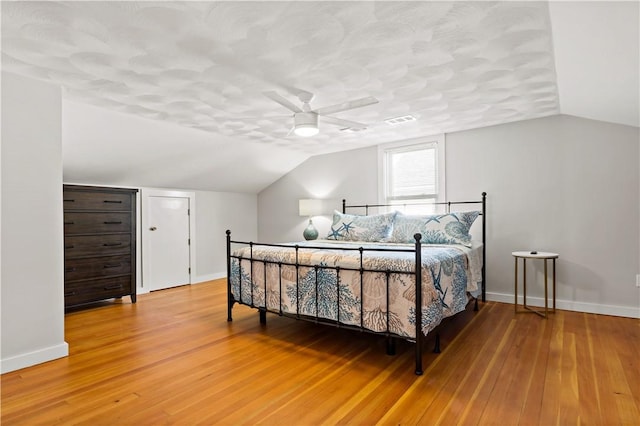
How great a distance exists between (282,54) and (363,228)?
2.38 m

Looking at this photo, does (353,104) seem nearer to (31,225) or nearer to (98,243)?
(31,225)

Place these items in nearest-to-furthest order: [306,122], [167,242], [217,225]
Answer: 1. [306,122]
2. [167,242]
3. [217,225]

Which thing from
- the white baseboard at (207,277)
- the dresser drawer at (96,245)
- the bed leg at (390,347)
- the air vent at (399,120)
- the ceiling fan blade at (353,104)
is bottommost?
the white baseboard at (207,277)

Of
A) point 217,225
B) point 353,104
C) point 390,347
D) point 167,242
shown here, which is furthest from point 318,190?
point 390,347

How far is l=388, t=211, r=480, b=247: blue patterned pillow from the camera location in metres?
3.70

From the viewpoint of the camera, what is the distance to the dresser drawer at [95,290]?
3.96m

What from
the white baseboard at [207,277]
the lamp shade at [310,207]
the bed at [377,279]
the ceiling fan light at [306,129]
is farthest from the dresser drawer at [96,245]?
the ceiling fan light at [306,129]

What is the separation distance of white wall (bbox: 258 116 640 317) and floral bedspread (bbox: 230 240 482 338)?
3.29ft

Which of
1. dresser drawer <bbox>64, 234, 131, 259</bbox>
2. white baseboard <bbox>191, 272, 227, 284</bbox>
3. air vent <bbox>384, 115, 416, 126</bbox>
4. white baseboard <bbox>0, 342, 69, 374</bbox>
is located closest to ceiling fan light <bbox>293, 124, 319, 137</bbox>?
air vent <bbox>384, 115, 416, 126</bbox>

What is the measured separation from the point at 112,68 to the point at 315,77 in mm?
1501

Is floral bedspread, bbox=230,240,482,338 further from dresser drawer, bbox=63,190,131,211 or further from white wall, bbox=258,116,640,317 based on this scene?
dresser drawer, bbox=63,190,131,211

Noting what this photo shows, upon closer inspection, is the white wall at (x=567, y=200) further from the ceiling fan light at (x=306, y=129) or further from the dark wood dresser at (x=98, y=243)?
the dark wood dresser at (x=98, y=243)

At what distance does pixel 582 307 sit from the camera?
381 cm

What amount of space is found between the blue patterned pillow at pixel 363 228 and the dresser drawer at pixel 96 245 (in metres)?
2.64
